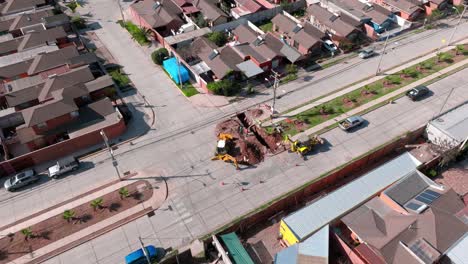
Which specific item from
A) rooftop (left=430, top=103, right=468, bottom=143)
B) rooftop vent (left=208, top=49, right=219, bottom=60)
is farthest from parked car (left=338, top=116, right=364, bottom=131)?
rooftop vent (left=208, top=49, right=219, bottom=60)

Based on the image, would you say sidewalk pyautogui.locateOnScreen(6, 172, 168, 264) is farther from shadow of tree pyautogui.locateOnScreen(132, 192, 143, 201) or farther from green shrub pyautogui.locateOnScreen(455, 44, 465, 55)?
green shrub pyautogui.locateOnScreen(455, 44, 465, 55)

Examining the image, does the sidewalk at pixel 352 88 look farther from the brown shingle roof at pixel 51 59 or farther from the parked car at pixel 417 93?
the brown shingle roof at pixel 51 59

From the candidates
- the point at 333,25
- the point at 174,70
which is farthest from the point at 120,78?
the point at 333,25

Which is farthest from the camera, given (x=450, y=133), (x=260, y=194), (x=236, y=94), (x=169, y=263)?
(x=236, y=94)

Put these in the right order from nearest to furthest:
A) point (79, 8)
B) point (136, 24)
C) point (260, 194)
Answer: point (260, 194)
point (136, 24)
point (79, 8)

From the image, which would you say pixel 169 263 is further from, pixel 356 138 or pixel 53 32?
pixel 53 32

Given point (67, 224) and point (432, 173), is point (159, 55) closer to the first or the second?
point (67, 224)

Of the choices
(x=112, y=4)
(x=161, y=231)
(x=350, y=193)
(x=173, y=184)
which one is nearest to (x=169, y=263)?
(x=161, y=231)
